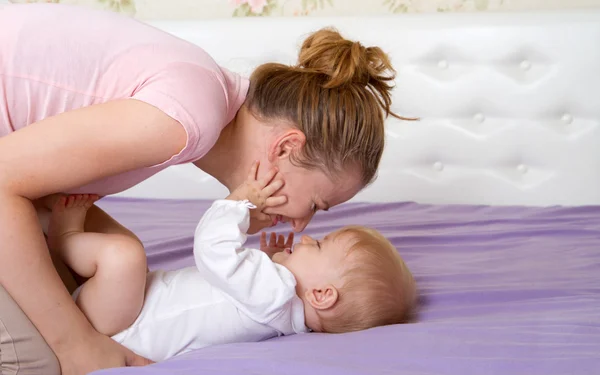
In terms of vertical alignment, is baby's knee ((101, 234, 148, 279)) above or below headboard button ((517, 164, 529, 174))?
below

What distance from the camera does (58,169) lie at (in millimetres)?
1036

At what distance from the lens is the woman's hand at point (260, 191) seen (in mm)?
1284

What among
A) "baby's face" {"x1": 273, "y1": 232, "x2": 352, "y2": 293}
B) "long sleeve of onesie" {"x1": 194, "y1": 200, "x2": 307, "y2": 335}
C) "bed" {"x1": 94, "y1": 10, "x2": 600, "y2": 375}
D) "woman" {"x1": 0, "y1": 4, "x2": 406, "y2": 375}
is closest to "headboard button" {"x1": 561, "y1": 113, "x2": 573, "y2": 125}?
"bed" {"x1": 94, "y1": 10, "x2": 600, "y2": 375}

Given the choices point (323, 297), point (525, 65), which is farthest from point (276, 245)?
point (525, 65)

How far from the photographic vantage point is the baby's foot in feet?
4.13

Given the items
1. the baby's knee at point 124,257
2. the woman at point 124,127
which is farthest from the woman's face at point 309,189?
the baby's knee at point 124,257

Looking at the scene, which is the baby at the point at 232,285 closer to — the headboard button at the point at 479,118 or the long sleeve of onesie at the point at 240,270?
the long sleeve of onesie at the point at 240,270

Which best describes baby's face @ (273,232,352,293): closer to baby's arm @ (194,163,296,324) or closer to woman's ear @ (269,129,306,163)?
baby's arm @ (194,163,296,324)

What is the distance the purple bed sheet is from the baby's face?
0.32 feet

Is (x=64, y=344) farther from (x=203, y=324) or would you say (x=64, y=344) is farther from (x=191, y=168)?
(x=191, y=168)

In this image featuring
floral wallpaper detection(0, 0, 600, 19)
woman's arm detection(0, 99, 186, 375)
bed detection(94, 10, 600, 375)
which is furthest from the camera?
floral wallpaper detection(0, 0, 600, 19)

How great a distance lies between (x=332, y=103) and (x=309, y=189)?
0.16 meters

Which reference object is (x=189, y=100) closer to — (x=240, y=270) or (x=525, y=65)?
(x=240, y=270)

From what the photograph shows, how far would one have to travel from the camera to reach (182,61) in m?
1.17
